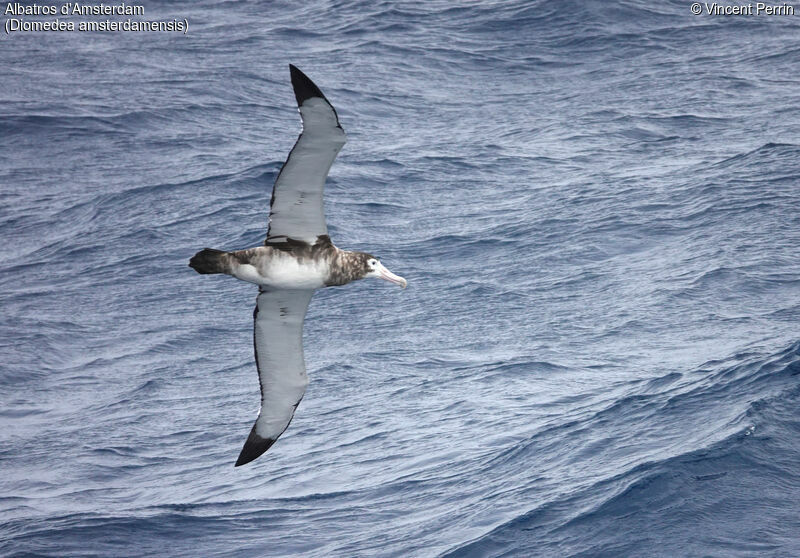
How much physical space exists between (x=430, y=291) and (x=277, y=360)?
7420mm

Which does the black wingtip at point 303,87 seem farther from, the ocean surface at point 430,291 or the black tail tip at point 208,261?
the ocean surface at point 430,291

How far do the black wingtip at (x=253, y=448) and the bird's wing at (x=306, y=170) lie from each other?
233cm

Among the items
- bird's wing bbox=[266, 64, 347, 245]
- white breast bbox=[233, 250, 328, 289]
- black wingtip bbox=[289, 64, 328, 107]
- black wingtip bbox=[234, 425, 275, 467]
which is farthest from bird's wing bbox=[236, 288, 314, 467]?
black wingtip bbox=[289, 64, 328, 107]

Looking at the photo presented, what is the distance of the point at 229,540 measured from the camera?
1379 centimetres

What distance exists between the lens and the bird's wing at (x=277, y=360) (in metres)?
11.8

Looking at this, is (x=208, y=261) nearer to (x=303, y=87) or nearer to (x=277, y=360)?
(x=277, y=360)

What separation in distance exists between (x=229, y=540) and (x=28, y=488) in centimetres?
428

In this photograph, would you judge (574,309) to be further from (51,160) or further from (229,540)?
(51,160)

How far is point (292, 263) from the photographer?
439 inches

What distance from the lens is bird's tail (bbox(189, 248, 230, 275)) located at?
10.7m

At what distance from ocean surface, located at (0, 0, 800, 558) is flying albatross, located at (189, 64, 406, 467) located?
85.5 inches

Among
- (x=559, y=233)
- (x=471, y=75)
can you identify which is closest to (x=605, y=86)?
(x=471, y=75)

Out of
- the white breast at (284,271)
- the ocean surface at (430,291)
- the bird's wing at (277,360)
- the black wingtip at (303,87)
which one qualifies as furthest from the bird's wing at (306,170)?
the ocean surface at (430,291)

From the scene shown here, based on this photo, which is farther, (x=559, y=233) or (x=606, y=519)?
(x=559, y=233)
